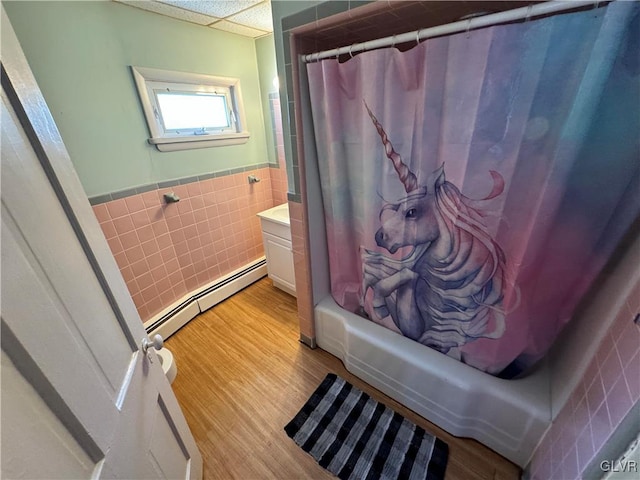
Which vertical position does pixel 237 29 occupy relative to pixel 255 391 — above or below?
above

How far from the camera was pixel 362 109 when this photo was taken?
1.13m

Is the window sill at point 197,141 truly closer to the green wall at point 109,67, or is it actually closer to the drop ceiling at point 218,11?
the green wall at point 109,67

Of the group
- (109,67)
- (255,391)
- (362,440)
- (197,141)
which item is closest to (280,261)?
(255,391)

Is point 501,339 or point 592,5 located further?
point 501,339

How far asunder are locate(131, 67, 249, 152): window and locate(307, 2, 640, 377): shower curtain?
3.52 ft

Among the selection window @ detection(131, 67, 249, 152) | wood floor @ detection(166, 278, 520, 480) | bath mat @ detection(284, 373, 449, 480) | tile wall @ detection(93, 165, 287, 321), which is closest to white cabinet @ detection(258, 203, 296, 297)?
wood floor @ detection(166, 278, 520, 480)

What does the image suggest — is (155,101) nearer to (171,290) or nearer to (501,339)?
(171,290)

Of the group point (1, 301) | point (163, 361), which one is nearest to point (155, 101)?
point (163, 361)

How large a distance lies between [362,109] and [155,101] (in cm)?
138

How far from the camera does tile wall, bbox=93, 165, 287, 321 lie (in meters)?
1.64

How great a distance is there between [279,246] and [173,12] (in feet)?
5.21

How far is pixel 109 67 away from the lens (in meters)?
1.44

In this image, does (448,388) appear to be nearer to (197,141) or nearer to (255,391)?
(255,391)

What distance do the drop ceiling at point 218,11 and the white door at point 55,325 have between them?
131 cm
